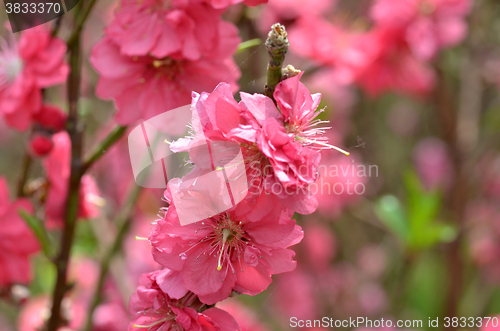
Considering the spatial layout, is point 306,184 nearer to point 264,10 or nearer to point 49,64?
point 49,64

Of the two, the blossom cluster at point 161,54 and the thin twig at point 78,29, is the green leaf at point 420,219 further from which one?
the thin twig at point 78,29

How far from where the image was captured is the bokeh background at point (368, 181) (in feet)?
3.80

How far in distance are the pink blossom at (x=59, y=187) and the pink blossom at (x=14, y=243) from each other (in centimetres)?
5

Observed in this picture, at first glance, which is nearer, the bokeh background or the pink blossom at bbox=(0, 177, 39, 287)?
the pink blossom at bbox=(0, 177, 39, 287)

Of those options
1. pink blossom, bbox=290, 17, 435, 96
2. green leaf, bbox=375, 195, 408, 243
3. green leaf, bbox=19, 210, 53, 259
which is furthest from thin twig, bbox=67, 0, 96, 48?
green leaf, bbox=375, 195, 408, 243

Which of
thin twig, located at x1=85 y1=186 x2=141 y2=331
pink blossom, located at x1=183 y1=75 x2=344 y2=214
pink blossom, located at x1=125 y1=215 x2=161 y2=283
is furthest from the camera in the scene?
pink blossom, located at x1=125 y1=215 x2=161 y2=283

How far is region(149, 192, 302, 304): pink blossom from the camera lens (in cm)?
44

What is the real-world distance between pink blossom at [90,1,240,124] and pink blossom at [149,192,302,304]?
21 centimetres

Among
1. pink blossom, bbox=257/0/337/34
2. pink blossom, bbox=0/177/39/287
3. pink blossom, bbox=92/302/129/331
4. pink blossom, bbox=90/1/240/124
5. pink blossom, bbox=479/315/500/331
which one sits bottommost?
pink blossom, bbox=92/302/129/331

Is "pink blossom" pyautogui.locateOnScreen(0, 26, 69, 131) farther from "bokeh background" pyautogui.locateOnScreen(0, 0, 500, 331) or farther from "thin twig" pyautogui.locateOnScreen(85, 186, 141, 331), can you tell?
"thin twig" pyautogui.locateOnScreen(85, 186, 141, 331)

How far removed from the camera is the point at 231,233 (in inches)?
18.6

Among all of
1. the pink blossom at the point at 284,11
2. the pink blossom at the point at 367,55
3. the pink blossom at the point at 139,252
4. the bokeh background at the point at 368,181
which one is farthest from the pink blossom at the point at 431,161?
the pink blossom at the point at 139,252

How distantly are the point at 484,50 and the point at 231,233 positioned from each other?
1.60 meters

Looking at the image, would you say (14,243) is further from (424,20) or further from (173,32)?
(424,20)
